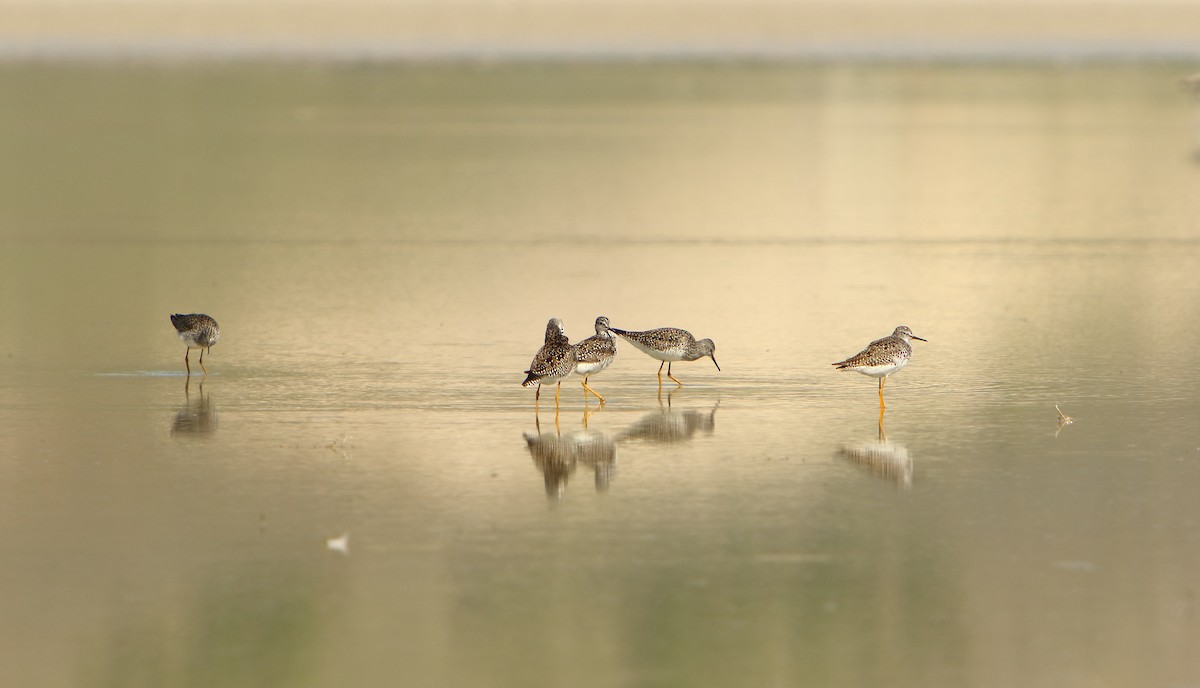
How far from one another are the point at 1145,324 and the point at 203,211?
16.2m

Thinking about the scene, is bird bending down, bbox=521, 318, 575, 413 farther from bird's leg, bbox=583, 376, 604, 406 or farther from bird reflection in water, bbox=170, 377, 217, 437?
bird reflection in water, bbox=170, 377, 217, 437

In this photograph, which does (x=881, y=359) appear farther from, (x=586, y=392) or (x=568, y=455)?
(x=568, y=455)

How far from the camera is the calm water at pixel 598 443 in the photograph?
8.70 metres

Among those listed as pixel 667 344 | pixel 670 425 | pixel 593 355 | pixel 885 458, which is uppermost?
pixel 667 344

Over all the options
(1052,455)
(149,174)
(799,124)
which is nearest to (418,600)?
(1052,455)

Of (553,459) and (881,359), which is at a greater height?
(881,359)

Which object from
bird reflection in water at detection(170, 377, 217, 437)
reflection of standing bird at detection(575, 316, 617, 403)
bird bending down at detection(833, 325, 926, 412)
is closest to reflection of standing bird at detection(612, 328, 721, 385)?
reflection of standing bird at detection(575, 316, 617, 403)

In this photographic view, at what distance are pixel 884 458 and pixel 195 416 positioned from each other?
5149 millimetres

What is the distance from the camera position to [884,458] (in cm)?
1221

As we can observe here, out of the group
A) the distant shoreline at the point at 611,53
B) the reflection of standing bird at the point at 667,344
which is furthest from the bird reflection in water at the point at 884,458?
the distant shoreline at the point at 611,53

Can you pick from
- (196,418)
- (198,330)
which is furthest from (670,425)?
(198,330)

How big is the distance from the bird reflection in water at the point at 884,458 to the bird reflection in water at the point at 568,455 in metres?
1.62

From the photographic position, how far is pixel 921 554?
999 cm

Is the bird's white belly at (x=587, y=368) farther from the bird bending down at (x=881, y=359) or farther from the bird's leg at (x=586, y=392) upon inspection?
the bird bending down at (x=881, y=359)
